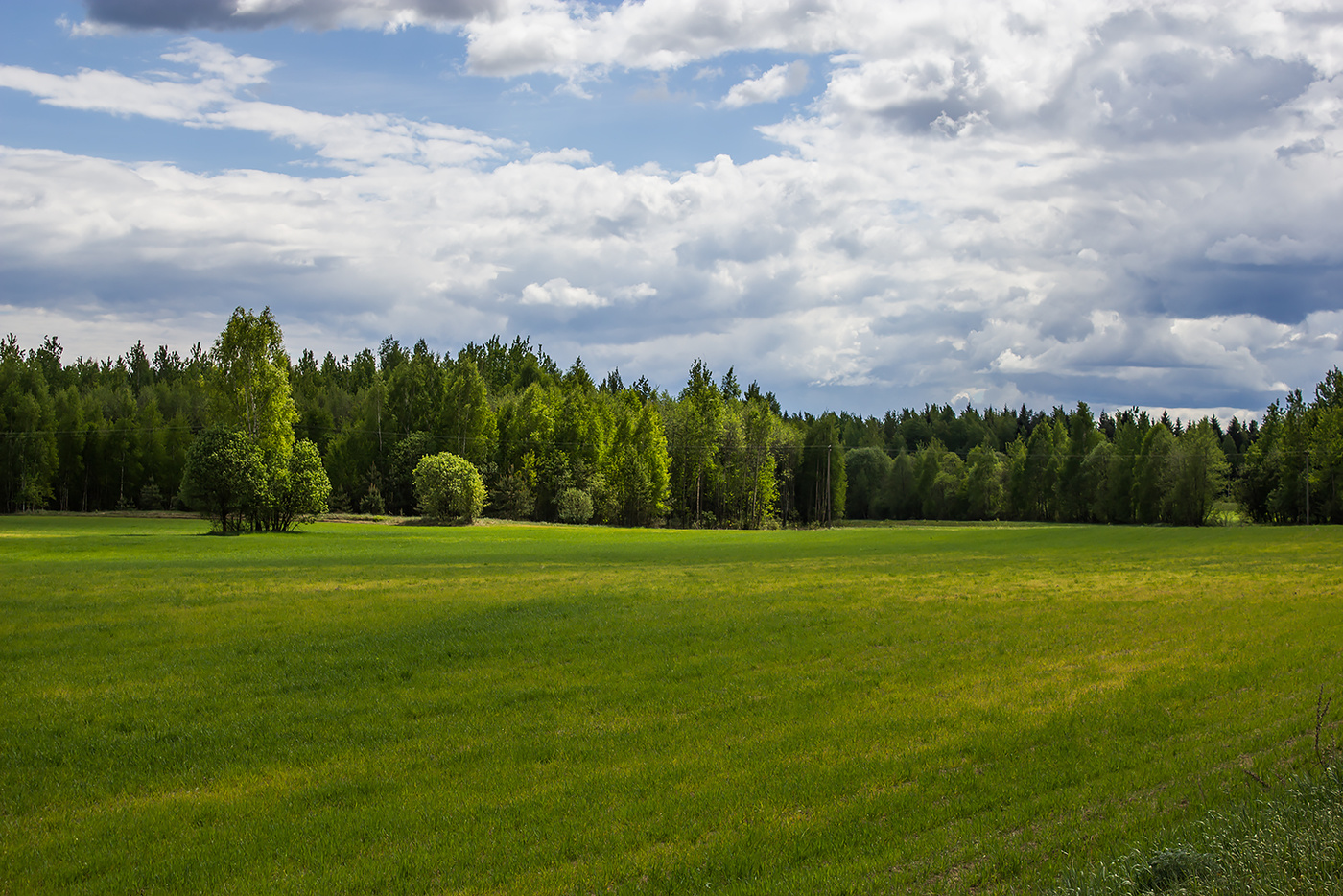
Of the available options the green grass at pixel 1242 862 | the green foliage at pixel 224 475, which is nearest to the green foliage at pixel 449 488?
the green foliage at pixel 224 475

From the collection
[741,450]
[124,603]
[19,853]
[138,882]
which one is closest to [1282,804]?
[138,882]

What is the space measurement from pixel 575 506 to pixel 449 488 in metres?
18.2

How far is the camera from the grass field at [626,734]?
8445mm

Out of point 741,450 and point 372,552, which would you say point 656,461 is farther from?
point 372,552

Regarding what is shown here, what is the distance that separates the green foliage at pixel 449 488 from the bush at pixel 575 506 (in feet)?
46.9

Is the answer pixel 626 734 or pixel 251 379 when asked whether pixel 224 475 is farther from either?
pixel 626 734

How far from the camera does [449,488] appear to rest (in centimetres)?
8775

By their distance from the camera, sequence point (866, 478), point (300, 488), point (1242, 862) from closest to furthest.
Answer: point (1242, 862)
point (300, 488)
point (866, 478)

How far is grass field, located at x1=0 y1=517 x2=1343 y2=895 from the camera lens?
8.45m

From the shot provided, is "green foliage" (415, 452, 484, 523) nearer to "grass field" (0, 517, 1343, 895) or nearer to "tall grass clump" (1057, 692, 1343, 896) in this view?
"grass field" (0, 517, 1343, 895)

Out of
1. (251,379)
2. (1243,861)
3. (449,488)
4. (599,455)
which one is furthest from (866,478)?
(1243,861)

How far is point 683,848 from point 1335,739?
28.9ft

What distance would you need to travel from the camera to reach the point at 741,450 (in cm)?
12012

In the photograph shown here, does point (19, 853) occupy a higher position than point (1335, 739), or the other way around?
point (1335, 739)
